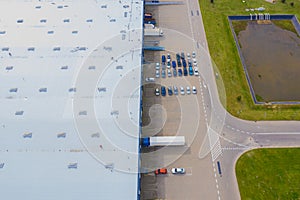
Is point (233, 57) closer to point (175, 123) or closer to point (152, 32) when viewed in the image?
point (152, 32)

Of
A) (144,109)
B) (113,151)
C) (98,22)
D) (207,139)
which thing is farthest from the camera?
(98,22)

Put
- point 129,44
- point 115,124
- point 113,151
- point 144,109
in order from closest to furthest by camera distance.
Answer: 1. point 113,151
2. point 115,124
3. point 144,109
4. point 129,44

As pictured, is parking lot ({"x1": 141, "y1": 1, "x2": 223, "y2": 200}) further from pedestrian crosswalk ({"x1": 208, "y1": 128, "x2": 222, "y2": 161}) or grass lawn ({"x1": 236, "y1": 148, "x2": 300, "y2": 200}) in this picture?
grass lawn ({"x1": 236, "y1": 148, "x2": 300, "y2": 200})

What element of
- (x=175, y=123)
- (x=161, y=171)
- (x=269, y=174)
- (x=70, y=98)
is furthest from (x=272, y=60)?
(x=70, y=98)

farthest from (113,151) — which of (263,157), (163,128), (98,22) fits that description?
(98,22)

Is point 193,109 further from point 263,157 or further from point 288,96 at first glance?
point 288,96

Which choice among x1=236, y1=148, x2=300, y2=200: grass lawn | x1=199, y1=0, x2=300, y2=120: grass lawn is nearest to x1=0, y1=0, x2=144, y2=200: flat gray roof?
x1=236, y1=148, x2=300, y2=200: grass lawn

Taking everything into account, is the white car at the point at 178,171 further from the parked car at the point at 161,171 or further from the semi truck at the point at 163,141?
the semi truck at the point at 163,141
